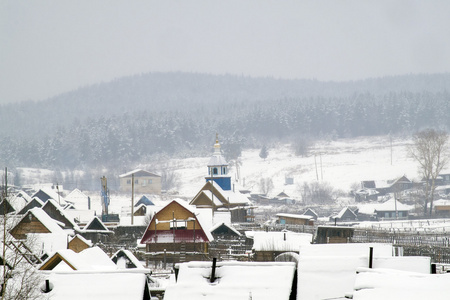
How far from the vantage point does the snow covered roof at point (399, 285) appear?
36.2ft

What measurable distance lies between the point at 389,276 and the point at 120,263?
17.8m

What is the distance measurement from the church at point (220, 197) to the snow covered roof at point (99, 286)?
4344 centimetres

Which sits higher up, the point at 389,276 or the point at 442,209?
the point at 389,276

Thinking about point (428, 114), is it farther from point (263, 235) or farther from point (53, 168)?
point (263, 235)

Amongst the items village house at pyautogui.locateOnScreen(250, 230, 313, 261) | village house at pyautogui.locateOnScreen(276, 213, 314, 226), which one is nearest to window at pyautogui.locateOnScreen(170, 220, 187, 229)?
village house at pyautogui.locateOnScreen(250, 230, 313, 261)

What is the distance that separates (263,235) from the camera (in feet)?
113

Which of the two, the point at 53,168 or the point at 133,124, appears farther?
the point at 133,124

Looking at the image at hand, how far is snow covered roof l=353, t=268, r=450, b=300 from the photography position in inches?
435

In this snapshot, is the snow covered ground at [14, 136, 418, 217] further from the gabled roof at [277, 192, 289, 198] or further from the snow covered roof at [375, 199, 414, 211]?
the snow covered roof at [375, 199, 414, 211]

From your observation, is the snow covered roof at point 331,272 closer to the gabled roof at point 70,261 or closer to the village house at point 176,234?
the gabled roof at point 70,261

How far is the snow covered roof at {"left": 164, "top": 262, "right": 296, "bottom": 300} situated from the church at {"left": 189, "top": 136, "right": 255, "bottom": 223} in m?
43.3

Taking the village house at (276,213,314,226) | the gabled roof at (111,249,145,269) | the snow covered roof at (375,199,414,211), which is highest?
the gabled roof at (111,249,145,269)

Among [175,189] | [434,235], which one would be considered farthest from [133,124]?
[434,235]

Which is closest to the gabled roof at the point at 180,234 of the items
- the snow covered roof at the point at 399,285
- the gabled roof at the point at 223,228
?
the gabled roof at the point at 223,228
